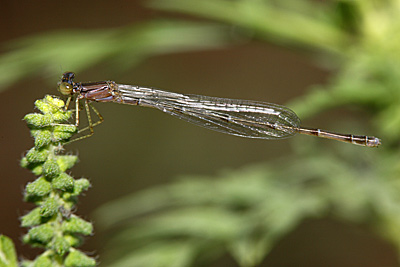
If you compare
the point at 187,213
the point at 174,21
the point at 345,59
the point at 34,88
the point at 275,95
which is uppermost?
the point at 275,95

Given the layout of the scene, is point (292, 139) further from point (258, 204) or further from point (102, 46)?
point (102, 46)

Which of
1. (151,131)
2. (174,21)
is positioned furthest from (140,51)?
(151,131)

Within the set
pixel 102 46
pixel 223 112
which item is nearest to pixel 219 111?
pixel 223 112

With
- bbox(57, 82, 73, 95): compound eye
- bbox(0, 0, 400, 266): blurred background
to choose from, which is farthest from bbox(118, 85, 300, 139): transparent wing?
bbox(57, 82, 73, 95): compound eye

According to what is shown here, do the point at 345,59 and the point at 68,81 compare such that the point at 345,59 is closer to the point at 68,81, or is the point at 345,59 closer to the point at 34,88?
the point at 68,81

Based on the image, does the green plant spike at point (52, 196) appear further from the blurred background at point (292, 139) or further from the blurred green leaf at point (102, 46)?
the blurred green leaf at point (102, 46)

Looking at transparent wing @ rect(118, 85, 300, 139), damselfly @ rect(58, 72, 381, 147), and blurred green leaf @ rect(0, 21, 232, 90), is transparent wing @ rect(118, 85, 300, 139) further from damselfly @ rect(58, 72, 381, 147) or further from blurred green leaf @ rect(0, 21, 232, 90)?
blurred green leaf @ rect(0, 21, 232, 90)
